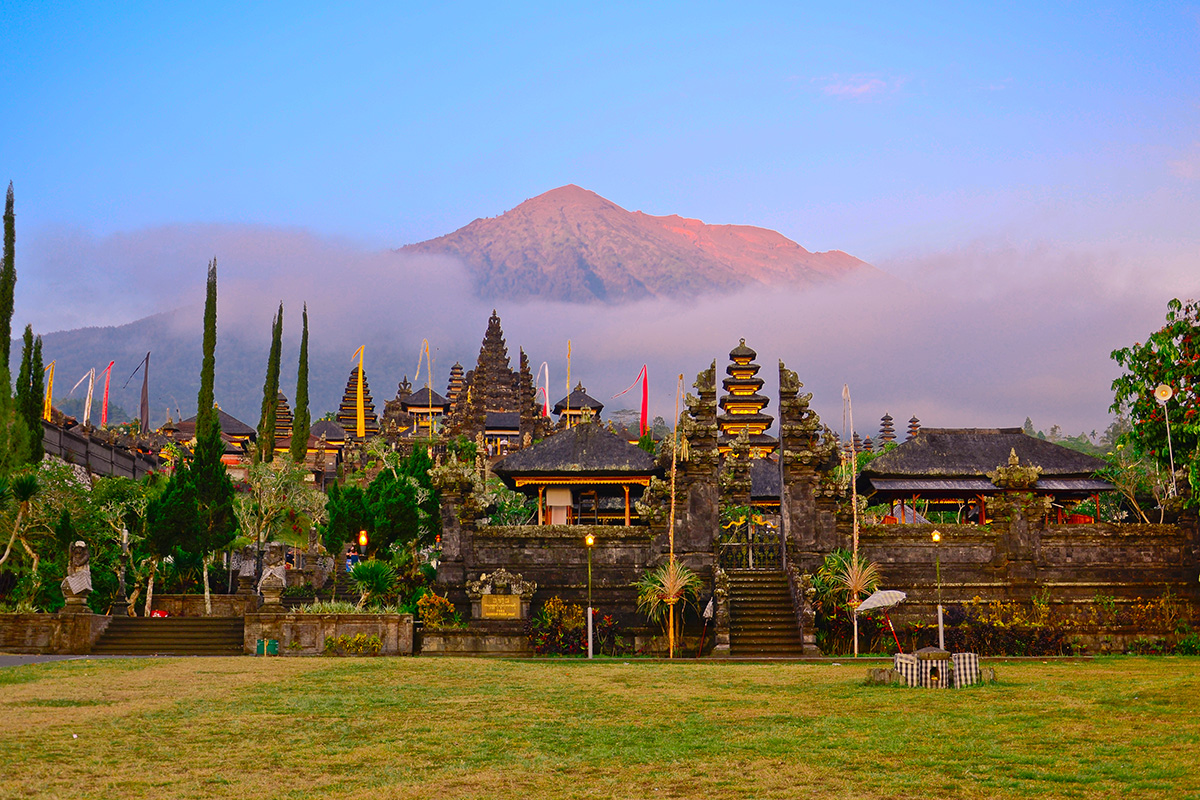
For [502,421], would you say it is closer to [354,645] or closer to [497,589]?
[497,589]

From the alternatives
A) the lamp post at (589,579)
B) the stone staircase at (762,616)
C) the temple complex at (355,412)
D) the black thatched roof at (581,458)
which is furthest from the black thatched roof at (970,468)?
the temple complex at (355,412)

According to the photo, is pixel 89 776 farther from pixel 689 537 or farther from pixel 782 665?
pixel 689 537

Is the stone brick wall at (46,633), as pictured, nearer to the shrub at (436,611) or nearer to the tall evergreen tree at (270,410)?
the shrub at (436,611)

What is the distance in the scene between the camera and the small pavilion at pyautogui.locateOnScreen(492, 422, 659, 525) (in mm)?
41875

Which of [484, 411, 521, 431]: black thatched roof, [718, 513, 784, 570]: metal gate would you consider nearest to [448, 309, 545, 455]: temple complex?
[484, 411, 521, 431]: black thatched roof

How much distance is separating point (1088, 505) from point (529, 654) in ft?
134

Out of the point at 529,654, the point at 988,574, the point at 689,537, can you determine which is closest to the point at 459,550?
the point at 529,654

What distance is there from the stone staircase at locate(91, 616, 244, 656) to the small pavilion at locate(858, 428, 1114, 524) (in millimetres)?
25894

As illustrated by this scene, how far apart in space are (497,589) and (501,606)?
1.80ft

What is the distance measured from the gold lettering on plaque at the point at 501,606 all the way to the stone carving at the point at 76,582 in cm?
1250

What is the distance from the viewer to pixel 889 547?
115ft

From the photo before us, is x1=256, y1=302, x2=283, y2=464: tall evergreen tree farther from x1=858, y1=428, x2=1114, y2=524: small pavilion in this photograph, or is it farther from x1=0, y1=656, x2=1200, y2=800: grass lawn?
x1=0, y1=656, x2=1200, y2=800: grass lawn

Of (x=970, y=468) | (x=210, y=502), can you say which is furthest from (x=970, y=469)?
(x=210, y=502)

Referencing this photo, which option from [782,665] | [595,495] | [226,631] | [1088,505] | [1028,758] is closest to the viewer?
[1028,758]
